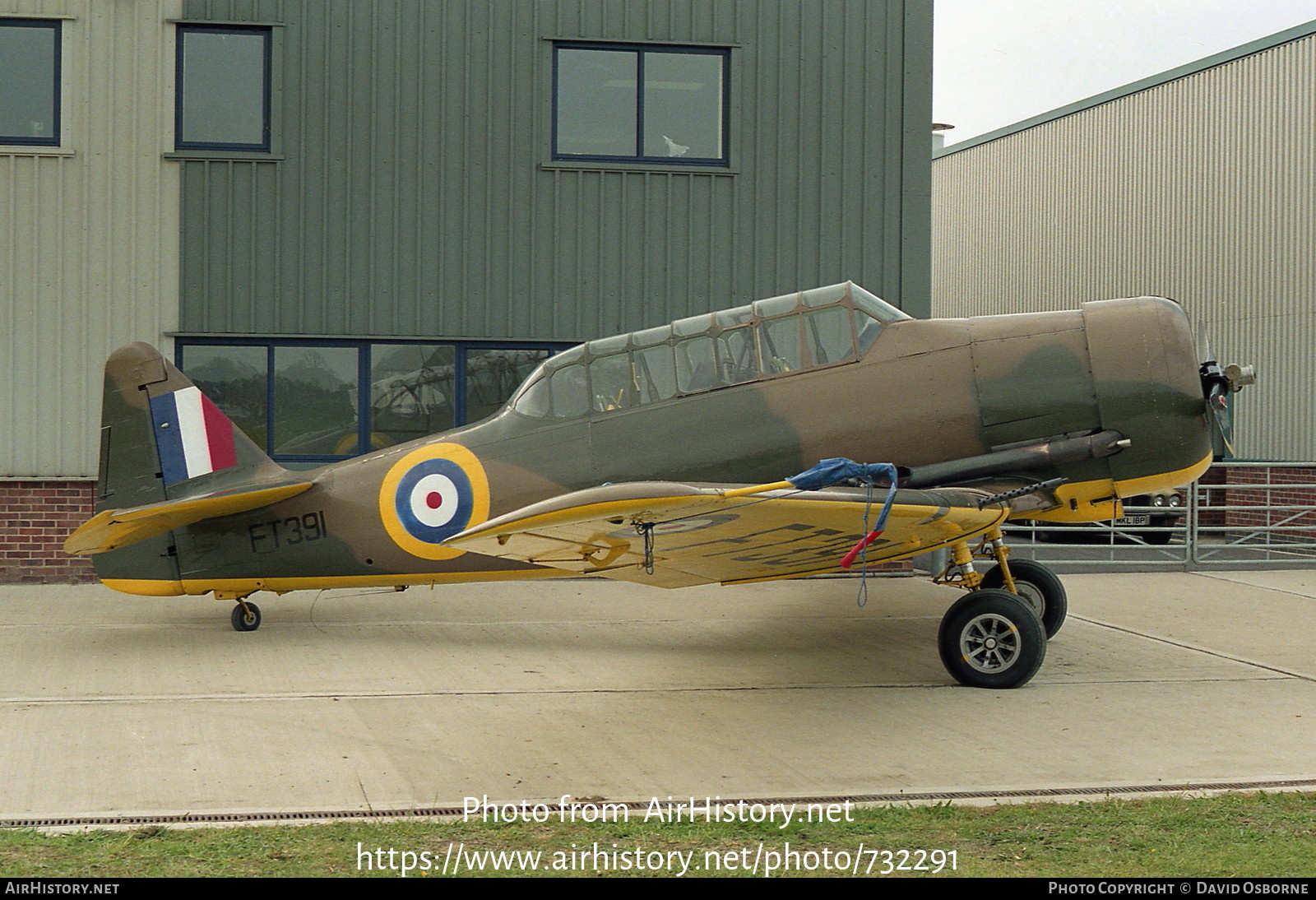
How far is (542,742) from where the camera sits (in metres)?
6.30

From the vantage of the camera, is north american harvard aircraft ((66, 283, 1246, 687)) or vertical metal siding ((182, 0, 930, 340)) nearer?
north american harvard aircraft ((66, 283, 1246, 687))

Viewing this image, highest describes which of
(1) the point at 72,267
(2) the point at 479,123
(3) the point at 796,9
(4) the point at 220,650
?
(3) the point at 796,9

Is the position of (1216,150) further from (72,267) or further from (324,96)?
(72,267)

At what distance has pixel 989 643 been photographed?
295 inches

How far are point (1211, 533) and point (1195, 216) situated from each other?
529 cm

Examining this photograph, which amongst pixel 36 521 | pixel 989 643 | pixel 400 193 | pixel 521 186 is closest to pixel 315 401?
pixel 400 193

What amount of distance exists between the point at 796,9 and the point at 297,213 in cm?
552

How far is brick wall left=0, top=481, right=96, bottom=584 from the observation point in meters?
12.0

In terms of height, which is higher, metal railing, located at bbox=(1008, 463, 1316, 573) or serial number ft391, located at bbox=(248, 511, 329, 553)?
serial number ft391, located at bbox=(248, 511, 329, 553)

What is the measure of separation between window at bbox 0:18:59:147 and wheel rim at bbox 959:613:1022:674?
992 cm

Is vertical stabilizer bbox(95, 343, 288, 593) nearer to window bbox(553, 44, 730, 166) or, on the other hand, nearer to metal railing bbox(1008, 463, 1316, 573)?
window bbox(553, 44, 730, 166)

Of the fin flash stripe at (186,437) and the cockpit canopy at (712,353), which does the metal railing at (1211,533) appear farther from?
the fin flash stripe at (186,437)

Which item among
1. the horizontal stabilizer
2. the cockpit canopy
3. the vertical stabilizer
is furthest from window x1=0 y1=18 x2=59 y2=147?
the cockpit canopy

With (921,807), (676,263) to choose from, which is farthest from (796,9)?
(921,807)
